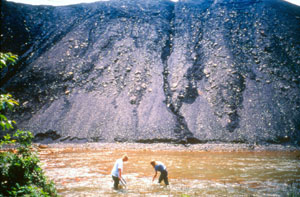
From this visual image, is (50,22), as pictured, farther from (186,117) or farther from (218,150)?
(218,150)

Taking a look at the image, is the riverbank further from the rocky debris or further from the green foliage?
the green foliage

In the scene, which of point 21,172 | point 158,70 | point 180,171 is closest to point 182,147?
point 180,171

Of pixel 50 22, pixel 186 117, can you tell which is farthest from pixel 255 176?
pixel 50 22

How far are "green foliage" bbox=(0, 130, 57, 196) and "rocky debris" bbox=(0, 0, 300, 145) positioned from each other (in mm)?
12486

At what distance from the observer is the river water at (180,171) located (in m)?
7.26

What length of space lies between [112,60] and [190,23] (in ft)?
45.0

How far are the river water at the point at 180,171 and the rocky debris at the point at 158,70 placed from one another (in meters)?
2.48

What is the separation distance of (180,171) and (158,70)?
16017 mm

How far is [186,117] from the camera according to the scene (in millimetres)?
18906

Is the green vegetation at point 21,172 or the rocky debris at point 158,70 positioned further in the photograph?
the rocky debris at point 158,70

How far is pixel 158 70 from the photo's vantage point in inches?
968

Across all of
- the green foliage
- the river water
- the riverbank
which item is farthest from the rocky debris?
the green foliage

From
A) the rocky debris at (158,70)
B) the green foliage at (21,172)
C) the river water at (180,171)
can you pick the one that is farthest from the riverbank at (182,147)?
the green foliage at (21,172)

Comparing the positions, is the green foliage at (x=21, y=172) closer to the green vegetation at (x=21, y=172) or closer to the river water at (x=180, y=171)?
the green vegetation at (x=21, y=172)
